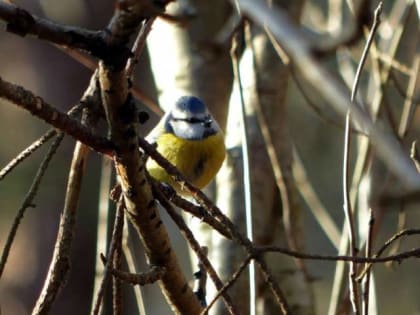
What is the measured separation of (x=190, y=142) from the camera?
2.02 meters

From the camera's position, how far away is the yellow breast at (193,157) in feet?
5.93

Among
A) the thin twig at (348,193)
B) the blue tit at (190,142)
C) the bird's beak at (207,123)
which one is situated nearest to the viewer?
the thin twig at (348,193)

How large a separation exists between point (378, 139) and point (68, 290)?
344 cm

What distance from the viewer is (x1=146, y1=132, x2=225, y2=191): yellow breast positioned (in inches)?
71.1

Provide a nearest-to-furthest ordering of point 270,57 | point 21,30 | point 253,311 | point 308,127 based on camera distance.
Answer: point 21,30 → point 253,311 → point 270,57 → point 308,127

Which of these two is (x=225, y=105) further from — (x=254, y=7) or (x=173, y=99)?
(x=254, y=7)

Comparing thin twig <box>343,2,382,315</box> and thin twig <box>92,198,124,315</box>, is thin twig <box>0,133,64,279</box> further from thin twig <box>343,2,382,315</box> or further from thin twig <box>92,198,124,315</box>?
thin twig <box>343,2,382,315</box>

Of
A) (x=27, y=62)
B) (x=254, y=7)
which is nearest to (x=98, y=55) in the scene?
(x=254, y=7)

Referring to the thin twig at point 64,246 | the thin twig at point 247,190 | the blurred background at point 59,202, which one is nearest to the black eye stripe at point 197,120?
the thin twig at point 247,190

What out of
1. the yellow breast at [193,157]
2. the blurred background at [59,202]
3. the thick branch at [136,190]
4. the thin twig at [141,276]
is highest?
the blurred background at [59,202]

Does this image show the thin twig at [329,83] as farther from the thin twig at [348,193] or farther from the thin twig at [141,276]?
the thin twig at [141,276]

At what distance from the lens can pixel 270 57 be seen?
5.02 feet

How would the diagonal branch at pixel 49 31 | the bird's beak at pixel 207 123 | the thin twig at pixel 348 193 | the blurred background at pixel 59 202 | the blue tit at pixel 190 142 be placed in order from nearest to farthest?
the diagonal branch at pixel 49 31
the thin twig at pixel 348 193
the blue tit at pixel 190 142
the bird's beak at pixel 207 123
the blurred background at pixel 59 202

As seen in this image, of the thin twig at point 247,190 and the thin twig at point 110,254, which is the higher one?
the thin twig at point 247,190
